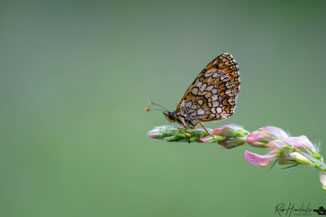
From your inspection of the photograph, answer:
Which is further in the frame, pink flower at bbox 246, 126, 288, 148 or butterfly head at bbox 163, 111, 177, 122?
butterfly head at bbox 163, 111, 177, 122

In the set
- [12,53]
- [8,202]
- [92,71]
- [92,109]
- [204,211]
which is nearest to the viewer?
[204,211]

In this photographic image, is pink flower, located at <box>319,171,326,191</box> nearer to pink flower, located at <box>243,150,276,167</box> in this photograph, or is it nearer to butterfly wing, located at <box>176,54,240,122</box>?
pink flower, located at <box>243,150,276,167</box>

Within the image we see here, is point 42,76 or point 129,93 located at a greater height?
point 42,76

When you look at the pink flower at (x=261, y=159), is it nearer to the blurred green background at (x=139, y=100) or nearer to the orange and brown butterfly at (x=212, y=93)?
the orange and brown butterfly at (x=212, y=93)

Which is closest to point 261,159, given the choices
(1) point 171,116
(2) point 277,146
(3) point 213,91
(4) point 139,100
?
(2) point 277,146

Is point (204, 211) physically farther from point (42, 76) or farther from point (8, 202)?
point (42, 76)

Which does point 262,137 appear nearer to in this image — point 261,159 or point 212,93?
point 261,159

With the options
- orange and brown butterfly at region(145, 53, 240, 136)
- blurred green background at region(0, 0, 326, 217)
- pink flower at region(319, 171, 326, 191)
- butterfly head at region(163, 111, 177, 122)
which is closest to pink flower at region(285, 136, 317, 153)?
pink flower at region(319, 171, 326, 191)

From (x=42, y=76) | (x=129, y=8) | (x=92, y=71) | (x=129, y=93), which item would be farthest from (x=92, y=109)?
(x=129, y=8)
